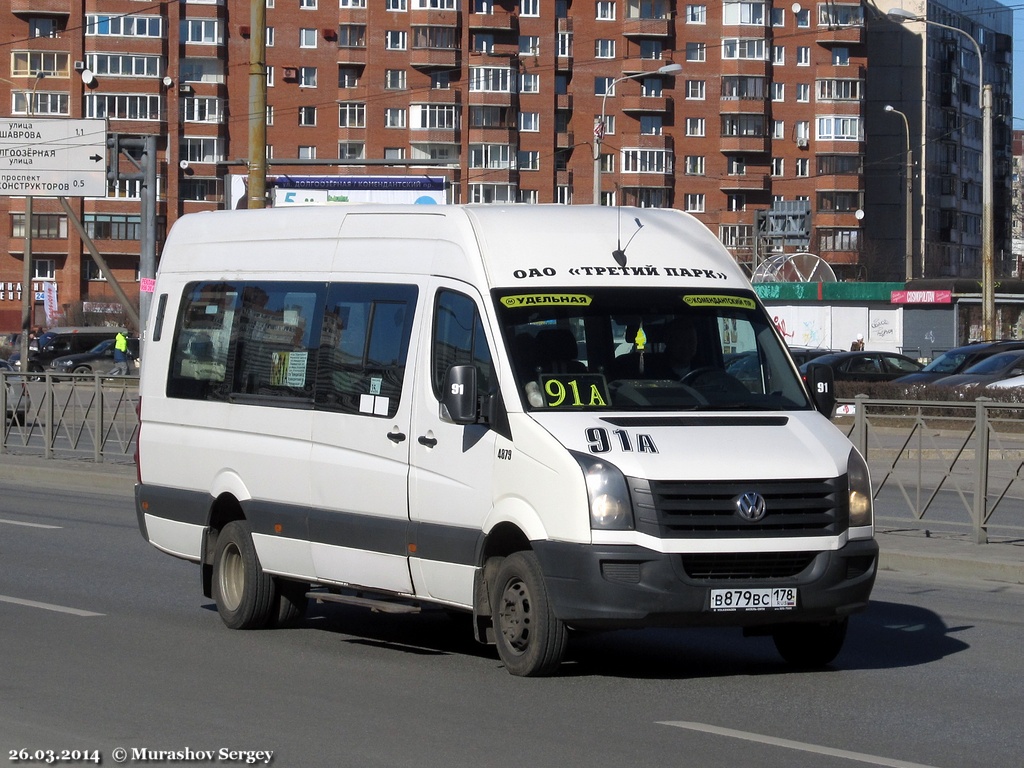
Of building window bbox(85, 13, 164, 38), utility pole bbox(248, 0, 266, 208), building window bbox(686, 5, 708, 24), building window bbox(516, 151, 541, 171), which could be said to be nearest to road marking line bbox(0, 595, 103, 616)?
utility pole bbox(248, 0, 266, 208)

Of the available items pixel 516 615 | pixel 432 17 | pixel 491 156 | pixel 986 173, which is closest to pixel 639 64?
pixel 491 156

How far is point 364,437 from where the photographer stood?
29.8 ft

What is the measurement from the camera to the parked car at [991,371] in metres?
31.0

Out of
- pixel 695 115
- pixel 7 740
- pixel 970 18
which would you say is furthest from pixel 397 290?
pixel 970 18

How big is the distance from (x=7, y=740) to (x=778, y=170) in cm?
10810

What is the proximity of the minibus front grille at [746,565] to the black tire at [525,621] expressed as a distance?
741mm

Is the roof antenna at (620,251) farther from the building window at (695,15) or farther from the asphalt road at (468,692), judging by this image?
the building window at (695,15)

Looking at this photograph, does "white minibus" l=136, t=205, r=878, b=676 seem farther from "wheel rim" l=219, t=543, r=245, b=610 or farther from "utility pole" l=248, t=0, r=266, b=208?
"utility pole" l=248, t=0, r=266, b=208

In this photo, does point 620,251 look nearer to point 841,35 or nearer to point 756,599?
point 756,599

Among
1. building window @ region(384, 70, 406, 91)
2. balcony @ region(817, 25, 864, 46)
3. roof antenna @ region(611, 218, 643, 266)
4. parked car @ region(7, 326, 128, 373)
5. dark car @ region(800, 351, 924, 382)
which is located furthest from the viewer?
balcony @ region(817, 25, 864, 46)

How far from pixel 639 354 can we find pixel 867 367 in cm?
3078

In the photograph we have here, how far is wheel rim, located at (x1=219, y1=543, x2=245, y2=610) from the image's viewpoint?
1009 centimetres

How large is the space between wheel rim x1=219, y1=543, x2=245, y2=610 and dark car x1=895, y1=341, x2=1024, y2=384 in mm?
24733

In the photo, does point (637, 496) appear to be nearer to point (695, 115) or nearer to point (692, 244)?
point (692, 244)
